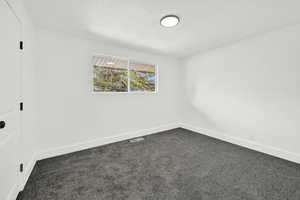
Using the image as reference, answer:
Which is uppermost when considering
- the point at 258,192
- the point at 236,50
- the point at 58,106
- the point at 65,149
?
the point at 236,50

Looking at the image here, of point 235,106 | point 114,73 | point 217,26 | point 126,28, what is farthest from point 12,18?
point 235,106

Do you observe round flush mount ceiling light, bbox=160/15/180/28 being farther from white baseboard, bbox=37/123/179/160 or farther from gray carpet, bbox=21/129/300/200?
white baseboard, bbox=37/123/179/160

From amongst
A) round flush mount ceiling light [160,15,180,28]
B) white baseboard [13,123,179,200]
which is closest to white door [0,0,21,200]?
white baseboard [13,123,179,200]

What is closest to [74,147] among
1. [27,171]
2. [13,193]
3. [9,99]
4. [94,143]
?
[94,143]

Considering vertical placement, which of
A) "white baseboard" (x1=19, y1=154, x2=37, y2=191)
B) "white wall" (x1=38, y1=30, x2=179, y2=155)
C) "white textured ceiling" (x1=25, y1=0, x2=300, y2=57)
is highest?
"white textured ceiling" (x1=25, y1=0, x2=300, y2=57)

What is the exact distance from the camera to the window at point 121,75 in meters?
2.85

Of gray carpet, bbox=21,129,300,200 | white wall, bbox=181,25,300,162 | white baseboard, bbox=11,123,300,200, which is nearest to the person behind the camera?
gray carpet, bbox=21,129,300,200

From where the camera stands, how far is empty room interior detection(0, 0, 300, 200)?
59.0 inches

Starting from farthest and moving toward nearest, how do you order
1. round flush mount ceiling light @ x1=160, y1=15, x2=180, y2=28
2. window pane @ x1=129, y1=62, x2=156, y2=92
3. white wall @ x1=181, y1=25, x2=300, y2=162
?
window pane @ x1=129, y1=62, x2=156, y2=92, white wall @ x1=181, y1=25, x2=300, y2=162, round flush mount ceiling light @ x1=160, y1=15, x2=180, y2=28

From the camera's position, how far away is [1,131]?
112 cm

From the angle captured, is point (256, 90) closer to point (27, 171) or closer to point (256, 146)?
→ point (256, 146)

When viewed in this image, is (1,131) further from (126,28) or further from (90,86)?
(126,28)

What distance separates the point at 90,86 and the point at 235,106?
3.30 meters

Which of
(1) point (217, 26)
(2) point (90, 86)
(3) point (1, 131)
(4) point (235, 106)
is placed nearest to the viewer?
(3) point (1, 131)
